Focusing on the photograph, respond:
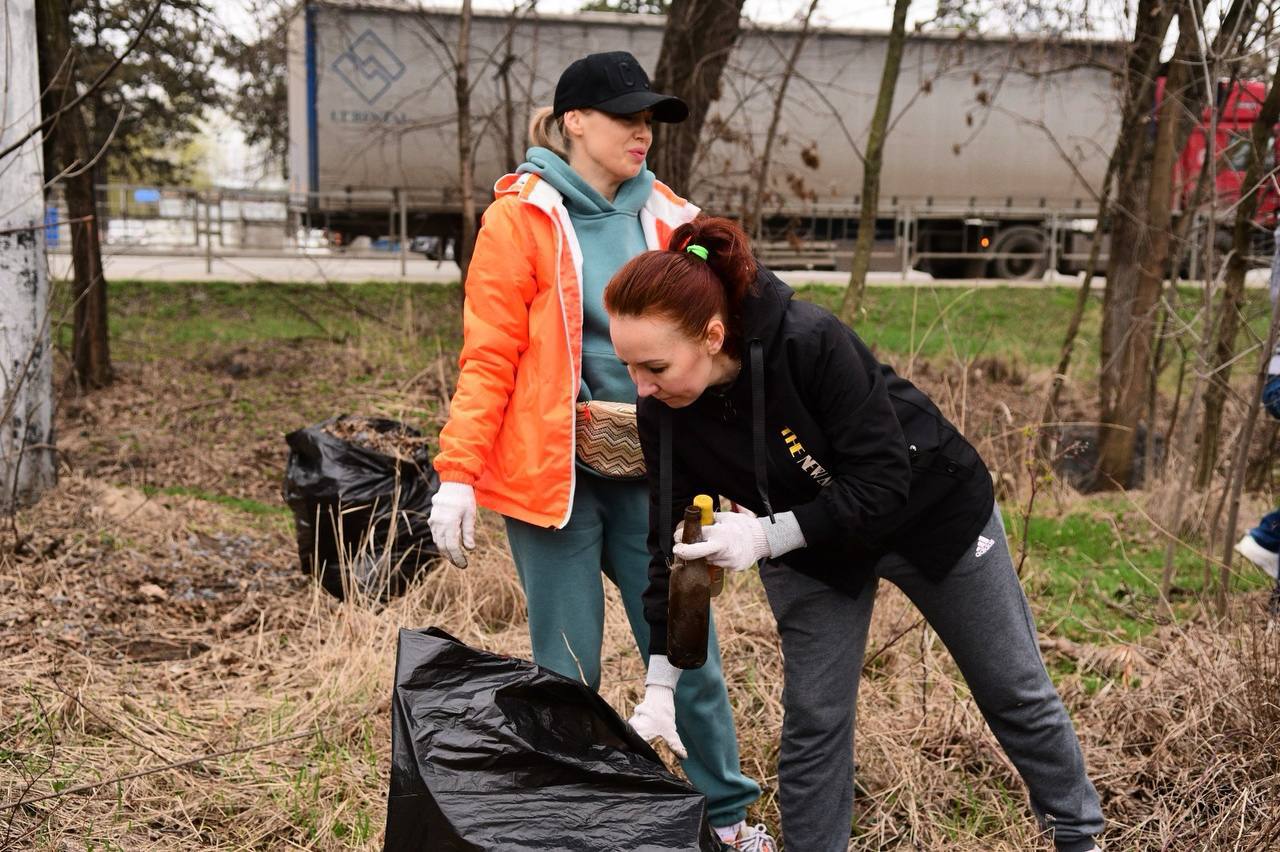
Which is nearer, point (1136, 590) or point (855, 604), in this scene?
point (855, 604)

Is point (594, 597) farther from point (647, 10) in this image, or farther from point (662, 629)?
point (647, 10)

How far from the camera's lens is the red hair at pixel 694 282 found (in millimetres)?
2092

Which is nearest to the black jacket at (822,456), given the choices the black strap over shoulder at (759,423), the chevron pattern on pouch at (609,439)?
the black strap over shoulder at (759,423)

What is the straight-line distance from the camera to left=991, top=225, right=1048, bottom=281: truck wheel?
17.9 m

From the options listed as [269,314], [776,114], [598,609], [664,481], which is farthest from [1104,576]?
[269,314]

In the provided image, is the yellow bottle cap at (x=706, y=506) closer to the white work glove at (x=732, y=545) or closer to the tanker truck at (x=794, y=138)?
the white work glove at (x=732, y=545)

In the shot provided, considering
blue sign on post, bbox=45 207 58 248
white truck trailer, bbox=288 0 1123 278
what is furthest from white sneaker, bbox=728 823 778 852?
white truck trailer, bbox=288 0 1123 278

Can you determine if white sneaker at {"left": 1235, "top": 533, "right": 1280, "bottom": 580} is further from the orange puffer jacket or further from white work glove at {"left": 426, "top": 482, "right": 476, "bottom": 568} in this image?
white work glove at {"left": 426, "top": 482, "right": 476, "bottom": 568}

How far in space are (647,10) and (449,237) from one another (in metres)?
4.30

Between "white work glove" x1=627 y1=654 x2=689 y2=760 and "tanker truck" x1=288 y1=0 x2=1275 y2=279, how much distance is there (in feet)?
32.7

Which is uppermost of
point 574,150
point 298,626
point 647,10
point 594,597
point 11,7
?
point 647,10

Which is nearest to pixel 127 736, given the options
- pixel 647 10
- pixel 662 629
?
pixel 662 629

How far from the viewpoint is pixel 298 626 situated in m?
4.43

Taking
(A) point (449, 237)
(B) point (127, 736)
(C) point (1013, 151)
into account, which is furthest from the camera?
(C) point (1013, 151)
